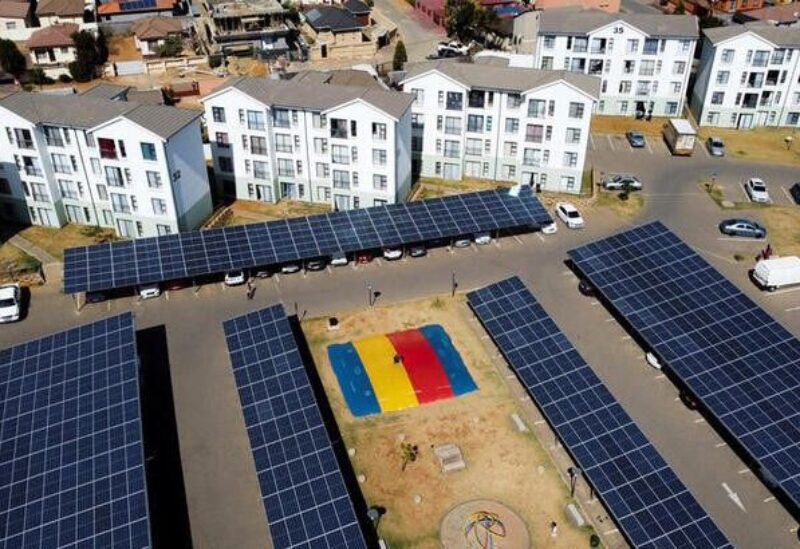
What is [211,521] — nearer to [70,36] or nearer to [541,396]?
[541,396]

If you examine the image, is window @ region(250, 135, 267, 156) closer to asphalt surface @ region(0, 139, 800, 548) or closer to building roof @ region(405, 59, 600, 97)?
asphalt surface @ region(0, 139, 800, 548)

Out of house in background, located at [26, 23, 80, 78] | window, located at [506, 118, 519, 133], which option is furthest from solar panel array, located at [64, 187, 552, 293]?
house in background, located at [26, 23, 80, 78]

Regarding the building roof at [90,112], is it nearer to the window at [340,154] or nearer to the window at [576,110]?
the window at [340,154]

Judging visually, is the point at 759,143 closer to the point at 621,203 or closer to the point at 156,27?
the point at 621,203

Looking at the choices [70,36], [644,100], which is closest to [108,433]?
[644,100]

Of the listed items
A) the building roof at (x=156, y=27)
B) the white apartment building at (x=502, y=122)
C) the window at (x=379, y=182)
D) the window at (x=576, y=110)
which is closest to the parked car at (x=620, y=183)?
the white apartment building at (x=502, y=122)

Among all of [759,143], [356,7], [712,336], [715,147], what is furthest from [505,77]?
[356,7]
